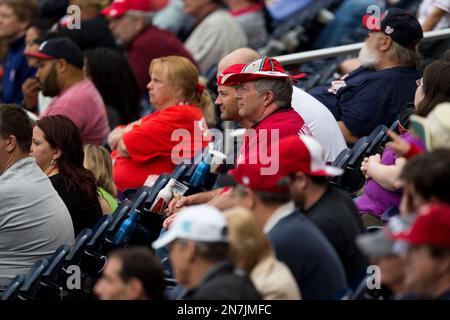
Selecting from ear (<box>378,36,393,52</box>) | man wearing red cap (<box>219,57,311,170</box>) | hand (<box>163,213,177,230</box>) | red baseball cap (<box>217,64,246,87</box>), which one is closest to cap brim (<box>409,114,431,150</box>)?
man wearing red cap (<box>219,57,311,170</box>)

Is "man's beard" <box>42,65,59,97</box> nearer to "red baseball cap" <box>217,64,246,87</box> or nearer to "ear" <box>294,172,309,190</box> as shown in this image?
"red baseball cap" <box>217,64,246,87</box>

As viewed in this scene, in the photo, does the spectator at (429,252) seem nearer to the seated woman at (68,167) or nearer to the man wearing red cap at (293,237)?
the man wearing red cap at (293,237)

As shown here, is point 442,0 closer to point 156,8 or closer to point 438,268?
point 156,8

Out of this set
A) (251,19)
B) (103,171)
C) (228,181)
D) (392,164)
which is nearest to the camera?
(228,181)

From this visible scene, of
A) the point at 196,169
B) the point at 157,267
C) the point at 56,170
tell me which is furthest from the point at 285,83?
the point at 157,267

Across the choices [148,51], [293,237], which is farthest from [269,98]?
[148,51]

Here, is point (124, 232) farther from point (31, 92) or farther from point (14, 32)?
point (14, 32)

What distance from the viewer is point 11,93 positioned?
1077 centimetres

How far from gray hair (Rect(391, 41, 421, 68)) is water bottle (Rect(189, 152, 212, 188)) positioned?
1266 millimetres

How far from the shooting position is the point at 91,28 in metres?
10.6

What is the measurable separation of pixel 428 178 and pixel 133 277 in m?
1.13

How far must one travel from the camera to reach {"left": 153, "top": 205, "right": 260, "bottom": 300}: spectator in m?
4.67

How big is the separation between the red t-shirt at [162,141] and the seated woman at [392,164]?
1.89m

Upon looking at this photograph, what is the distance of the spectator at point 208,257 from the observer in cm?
467
